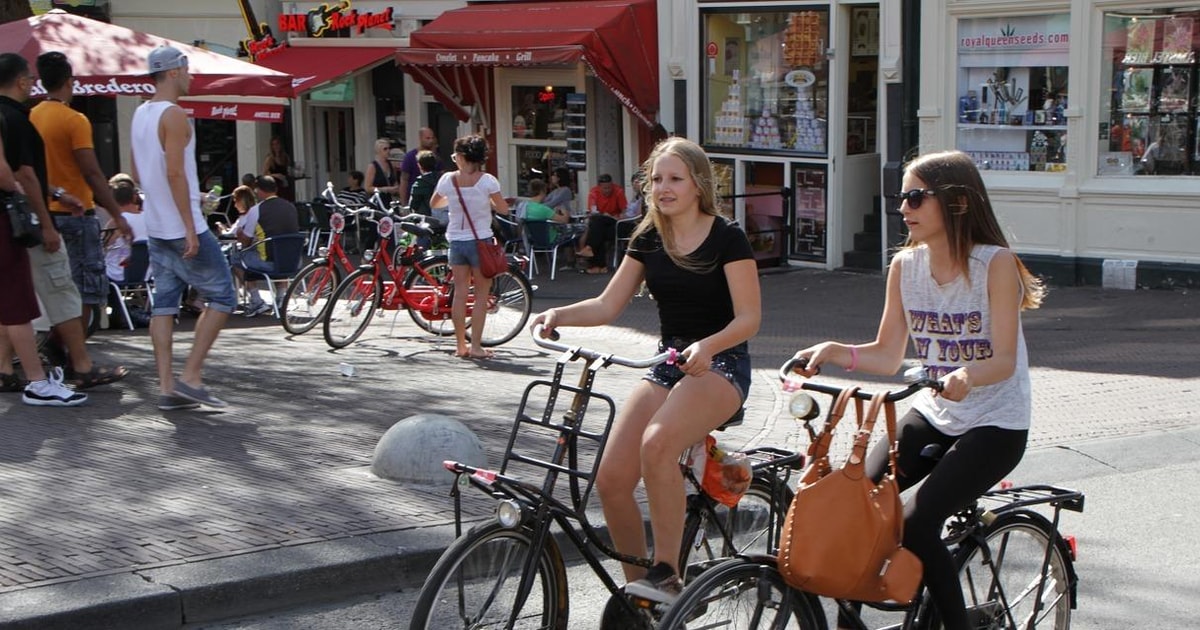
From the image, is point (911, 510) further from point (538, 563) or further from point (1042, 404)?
point (1042, 404)

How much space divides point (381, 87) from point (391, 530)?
57.6 ft

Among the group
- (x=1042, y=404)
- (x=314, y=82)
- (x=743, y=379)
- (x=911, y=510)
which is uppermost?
(x=314, y=82)

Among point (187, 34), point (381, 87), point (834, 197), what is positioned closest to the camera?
point (834, 197)

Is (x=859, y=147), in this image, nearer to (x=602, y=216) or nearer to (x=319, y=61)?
(x=602, y=216)

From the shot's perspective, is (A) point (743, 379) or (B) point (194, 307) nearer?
(A) point (743, 379)

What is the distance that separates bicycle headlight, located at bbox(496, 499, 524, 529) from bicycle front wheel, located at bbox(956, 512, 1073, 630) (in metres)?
1.37

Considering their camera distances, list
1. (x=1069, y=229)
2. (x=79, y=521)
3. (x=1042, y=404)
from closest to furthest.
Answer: (x=79, y=521) < (x=1042, y=404) < (x=1069, y=229)

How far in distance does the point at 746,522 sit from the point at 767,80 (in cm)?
1288

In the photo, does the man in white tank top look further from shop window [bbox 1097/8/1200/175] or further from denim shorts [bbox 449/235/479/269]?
shop window [bbox 1097/8/1200/175]

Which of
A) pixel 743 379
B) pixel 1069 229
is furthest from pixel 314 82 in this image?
pixel 743 379

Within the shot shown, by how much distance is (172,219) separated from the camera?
311 inches

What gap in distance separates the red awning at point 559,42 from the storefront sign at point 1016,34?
168 inches

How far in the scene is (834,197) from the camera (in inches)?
648

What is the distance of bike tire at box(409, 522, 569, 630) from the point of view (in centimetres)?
412
